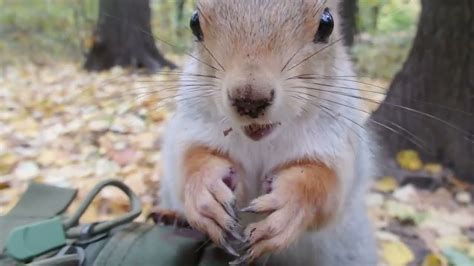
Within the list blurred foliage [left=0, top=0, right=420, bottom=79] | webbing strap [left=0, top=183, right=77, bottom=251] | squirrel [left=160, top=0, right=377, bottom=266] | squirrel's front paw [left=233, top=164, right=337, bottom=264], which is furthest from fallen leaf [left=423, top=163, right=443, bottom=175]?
blurred foliage [left=0, top=0, right=420, bottom=79]

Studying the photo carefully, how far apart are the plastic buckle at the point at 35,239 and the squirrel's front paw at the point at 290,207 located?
29 cm

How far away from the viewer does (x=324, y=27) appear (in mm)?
997

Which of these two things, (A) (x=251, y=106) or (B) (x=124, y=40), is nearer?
(A) (x=251, y=106)

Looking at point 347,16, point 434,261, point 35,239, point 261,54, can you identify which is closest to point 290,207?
point 261,54

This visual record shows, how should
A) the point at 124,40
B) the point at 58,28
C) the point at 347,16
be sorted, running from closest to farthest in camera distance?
the point at 347,16, the point at 124,40, the point at 58,28

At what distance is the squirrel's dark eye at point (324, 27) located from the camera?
99 cm

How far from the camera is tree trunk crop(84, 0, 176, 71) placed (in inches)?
140

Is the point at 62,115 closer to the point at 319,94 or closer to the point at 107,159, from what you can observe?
the point at 107,159

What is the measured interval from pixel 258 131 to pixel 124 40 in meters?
3.29

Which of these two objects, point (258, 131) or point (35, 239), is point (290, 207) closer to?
point (258, 131)

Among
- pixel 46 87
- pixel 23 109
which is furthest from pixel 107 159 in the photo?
pixel 46 87

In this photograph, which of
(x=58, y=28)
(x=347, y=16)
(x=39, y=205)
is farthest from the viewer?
(x=58, y=28)

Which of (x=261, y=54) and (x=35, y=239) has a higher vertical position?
(x=261, y=54)

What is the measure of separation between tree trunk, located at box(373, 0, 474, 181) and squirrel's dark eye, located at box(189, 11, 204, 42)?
3.07 feet
